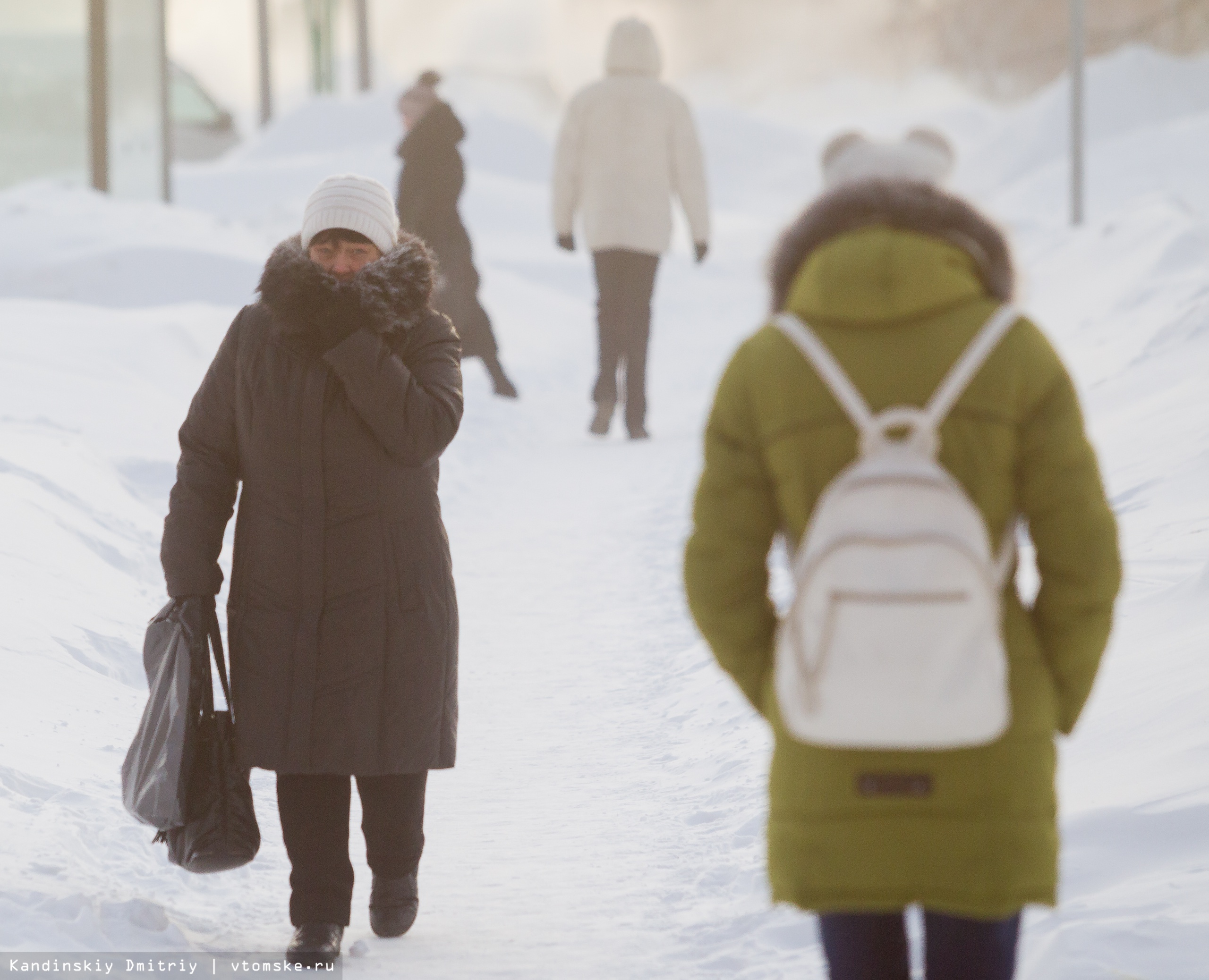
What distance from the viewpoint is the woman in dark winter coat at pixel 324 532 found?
3.15m

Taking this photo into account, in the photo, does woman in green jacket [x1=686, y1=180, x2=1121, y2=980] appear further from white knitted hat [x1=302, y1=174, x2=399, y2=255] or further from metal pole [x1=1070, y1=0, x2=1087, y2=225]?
metal pole [x1=1070, y1=0, x2=1087, y2=225]

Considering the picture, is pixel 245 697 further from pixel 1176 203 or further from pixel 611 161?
pixel 1176 203

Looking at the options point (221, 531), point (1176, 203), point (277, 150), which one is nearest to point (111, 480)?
point (221, 531)

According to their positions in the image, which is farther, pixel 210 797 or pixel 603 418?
pixel 603 418

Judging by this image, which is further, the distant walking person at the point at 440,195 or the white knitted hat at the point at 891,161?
the distant walking person at the point at 440,195

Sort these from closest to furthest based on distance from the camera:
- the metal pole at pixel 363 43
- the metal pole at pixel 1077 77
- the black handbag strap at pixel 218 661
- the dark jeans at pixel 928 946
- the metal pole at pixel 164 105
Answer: the dark jeans at pixel 928 946 → the black handbag strap at pixel 218 661 → the metal pole at pixel 164 105 → the metal pole at pixel 1077 77 → the metal pole at pixel 363 43

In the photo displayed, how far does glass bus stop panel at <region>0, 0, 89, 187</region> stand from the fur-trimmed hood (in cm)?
1162

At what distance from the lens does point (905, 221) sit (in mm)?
2043

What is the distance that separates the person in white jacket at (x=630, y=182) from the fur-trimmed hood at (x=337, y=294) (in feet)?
19.0

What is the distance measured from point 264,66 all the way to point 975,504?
31366 millimetres

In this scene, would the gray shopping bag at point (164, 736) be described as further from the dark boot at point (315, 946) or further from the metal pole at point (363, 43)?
the metal pole at point (363, 43)

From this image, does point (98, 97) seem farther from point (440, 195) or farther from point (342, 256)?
point (342, 256)

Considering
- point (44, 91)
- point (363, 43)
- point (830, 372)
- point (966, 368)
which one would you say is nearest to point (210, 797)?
point (830, 372)

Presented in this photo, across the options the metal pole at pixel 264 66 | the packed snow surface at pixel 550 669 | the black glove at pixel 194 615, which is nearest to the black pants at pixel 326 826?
the packed snow surface at pixel 550 669
